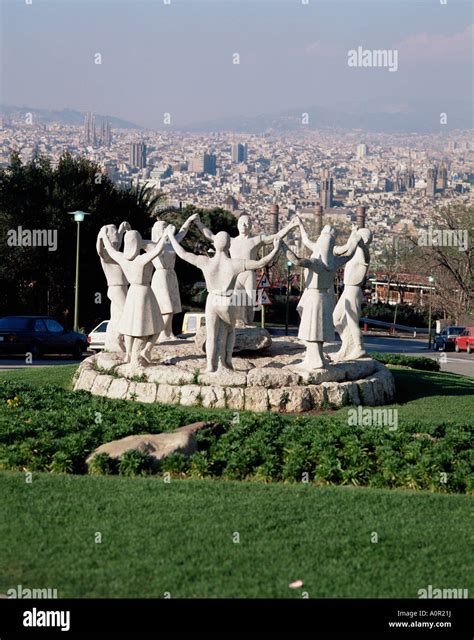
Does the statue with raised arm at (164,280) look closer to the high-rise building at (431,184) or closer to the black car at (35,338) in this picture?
the black car at (35,338)

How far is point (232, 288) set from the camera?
625 inches

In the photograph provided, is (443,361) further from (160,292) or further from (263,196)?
(263,196)

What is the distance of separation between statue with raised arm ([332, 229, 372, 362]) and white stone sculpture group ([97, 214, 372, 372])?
0.02 m

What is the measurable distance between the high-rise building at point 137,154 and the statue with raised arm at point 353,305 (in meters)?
102

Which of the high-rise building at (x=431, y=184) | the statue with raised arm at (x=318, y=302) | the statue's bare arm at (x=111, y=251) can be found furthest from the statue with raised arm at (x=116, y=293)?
the high-rise building at (x=431, y=184)

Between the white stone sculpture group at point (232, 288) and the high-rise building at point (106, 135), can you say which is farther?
the high-rise building at point (106, 135)

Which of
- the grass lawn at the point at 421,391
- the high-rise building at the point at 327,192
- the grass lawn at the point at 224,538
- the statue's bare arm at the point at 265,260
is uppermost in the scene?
the high-rise building at the point at 327,192

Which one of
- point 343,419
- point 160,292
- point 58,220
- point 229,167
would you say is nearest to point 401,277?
point 58,220

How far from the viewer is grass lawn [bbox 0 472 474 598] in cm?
765

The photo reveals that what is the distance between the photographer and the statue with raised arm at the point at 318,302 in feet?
53.4

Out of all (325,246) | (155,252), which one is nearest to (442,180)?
(325,246)

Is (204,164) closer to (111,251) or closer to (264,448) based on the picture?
(111,251)

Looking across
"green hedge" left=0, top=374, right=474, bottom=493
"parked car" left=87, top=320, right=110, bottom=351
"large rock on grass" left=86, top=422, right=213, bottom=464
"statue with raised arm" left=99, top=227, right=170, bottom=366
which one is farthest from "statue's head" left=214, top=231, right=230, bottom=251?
"parked car" left=87, top=320, right=110, bottom=351

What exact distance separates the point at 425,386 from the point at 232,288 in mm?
5251
